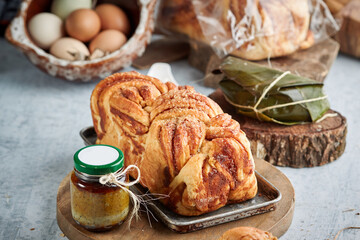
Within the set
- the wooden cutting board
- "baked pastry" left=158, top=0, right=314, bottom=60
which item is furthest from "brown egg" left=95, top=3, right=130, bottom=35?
the wooden cutting board

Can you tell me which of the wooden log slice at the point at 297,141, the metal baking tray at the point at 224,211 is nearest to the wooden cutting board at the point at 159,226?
the metal baking tray at the point at 224,211

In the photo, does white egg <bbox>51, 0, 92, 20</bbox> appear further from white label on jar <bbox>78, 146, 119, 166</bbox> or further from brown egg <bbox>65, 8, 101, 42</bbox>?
white label on jar <bbox>78, 146, 119, 166</bbox>

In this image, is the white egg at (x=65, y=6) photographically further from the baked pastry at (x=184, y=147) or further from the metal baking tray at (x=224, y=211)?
the metal baking tray at (x=224, y=211)

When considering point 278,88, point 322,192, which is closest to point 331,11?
point 278,88

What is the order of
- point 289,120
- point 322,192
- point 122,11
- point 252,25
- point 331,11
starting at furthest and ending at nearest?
point 331,11 < point 122,11 < point 252,25 < point 289,120 < point 322,192

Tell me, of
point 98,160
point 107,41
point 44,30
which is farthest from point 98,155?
point 44,30

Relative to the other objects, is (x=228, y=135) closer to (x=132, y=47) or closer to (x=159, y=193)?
(x=159, y=193)
